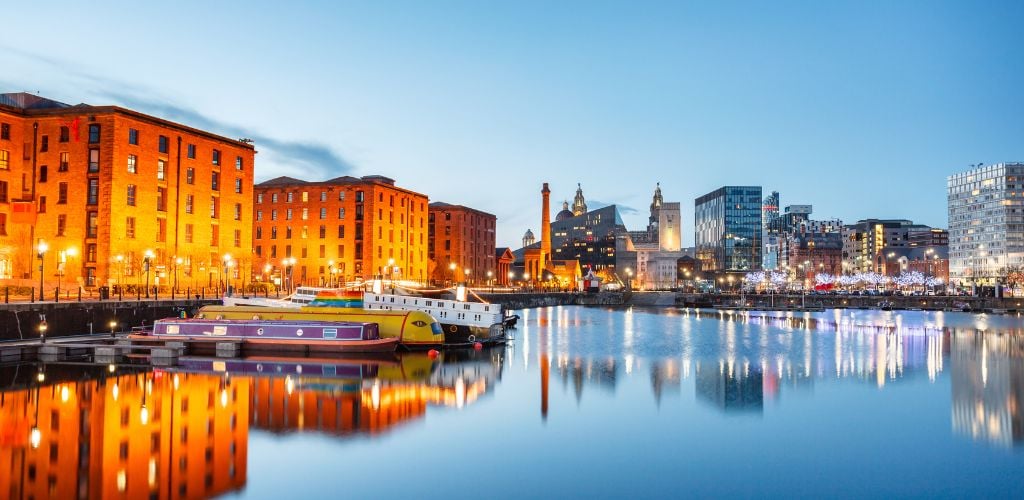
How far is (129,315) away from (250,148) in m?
40.1

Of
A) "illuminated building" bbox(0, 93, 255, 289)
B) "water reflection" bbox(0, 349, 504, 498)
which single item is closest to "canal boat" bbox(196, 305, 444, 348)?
"water reflection" bbox(0, 349, 504, 498)

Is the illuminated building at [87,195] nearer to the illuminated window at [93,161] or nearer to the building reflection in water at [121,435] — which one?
the illuminated window at [93,161]

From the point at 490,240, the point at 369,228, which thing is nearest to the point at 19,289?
the point at 369,228

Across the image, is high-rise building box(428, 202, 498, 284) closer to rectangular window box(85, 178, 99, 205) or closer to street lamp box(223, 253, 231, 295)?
street lamp box(223, 253, 231, 295)

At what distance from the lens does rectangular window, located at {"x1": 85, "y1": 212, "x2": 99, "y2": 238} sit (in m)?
73.3

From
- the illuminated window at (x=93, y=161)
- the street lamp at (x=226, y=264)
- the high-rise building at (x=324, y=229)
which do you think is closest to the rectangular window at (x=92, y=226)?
the illuminated window at (x=93, y=161)

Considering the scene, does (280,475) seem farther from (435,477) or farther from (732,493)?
(732,493)

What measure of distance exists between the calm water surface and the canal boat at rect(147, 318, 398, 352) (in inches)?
134

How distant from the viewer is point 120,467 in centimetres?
2430

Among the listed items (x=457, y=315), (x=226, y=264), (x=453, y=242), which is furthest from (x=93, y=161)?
(x=453, y=242)

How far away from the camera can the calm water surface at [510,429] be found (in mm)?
23812

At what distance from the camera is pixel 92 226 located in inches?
2894

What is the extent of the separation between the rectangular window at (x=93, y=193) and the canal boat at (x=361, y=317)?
25.7 m

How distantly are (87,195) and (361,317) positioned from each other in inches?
1417
